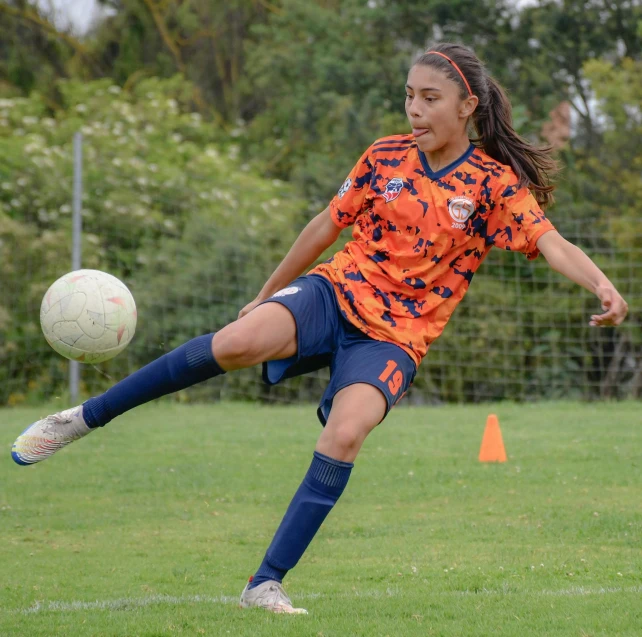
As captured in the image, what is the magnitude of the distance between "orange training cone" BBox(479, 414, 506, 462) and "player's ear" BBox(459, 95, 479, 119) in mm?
4088

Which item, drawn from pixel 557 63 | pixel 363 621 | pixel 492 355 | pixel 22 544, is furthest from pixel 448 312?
pixel 557 63

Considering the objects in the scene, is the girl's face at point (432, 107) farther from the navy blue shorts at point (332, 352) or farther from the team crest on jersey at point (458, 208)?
the navy blue shorts at point (332, 352)

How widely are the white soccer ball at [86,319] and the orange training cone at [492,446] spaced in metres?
4.16

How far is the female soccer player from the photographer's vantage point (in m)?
4.05

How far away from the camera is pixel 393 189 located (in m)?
4.41

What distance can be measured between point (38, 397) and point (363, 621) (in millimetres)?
10126

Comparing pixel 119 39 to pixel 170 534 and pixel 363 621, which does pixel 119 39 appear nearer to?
pixel 170 534

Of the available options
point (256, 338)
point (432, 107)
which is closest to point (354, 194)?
point (432, 107)

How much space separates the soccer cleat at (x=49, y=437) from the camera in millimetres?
4281

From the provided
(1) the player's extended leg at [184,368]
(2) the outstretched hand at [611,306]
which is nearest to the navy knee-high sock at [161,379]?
(1) the player's extended leg at [184,368]

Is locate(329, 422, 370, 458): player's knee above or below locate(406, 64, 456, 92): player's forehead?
below

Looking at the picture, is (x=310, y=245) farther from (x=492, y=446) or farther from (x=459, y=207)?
(x=492, y=446)

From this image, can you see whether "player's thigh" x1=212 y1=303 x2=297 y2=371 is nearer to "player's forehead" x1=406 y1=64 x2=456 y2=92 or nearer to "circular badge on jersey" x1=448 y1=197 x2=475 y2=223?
"circular badge on jersey" x1=448 y1=197 x2=475 y2=223

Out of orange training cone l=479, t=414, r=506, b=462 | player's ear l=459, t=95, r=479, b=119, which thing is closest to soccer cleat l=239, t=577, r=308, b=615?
player's ear l=459, t=95, r=479, b=119
